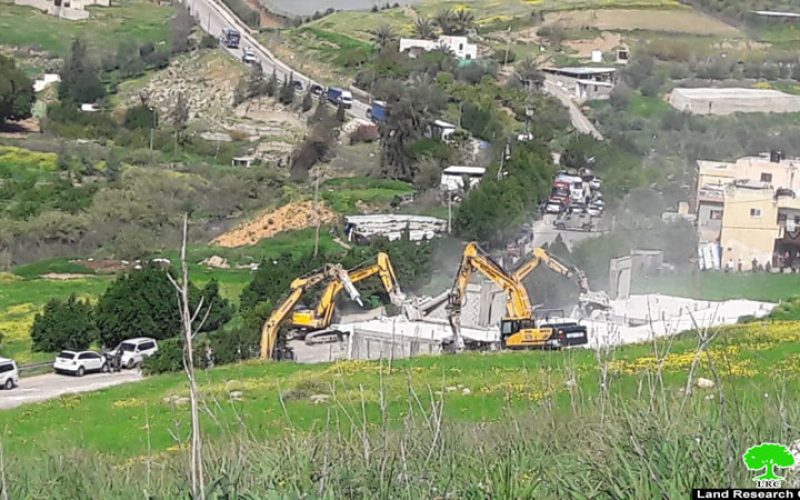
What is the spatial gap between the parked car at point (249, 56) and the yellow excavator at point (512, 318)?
39.7 metres

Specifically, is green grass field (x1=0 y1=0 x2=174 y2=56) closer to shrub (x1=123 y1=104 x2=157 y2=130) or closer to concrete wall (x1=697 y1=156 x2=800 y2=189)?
shrub (x1=123 y1=104 x2=157 y2=130)

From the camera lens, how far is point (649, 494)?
333cm

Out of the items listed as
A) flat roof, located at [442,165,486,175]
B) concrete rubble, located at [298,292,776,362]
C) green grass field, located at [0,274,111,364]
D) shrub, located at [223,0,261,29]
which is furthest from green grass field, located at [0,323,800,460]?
shrub, located at [223,0,261,29]

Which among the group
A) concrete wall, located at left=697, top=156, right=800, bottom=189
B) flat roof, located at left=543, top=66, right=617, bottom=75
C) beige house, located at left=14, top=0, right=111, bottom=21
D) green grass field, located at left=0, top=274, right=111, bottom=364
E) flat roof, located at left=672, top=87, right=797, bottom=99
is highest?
beige house, located at left=14, top=0, right=111, bottom=21

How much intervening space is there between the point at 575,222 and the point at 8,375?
17.3 meters

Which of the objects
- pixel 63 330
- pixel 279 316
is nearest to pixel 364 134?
pixel 63 330

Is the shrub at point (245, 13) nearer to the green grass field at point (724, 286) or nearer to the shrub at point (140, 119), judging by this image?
the shrub at point (140, 119)

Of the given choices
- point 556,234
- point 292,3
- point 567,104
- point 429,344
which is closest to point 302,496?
point 429,344

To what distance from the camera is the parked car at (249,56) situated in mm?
58906

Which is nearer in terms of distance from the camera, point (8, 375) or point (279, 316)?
point (8, 375)

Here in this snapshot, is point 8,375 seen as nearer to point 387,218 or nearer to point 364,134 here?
point 387,218

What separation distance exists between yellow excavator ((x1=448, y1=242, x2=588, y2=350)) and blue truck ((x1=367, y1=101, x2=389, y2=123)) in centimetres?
2825

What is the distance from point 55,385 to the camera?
1877 cm

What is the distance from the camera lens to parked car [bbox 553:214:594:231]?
102 ft
